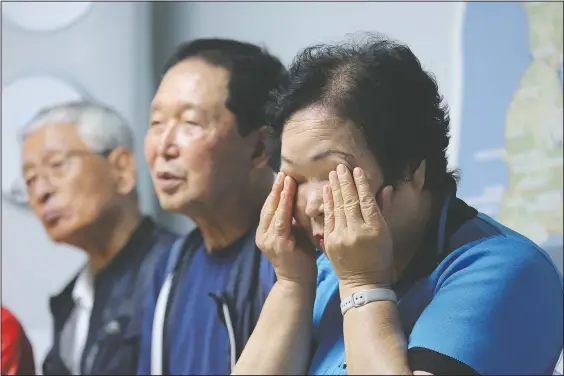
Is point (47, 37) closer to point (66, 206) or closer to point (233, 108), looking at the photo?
point (66, 206)

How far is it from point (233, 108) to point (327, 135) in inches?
14.0

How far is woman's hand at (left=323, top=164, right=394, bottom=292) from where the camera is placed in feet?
2.61

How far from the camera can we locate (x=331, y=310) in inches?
36.2

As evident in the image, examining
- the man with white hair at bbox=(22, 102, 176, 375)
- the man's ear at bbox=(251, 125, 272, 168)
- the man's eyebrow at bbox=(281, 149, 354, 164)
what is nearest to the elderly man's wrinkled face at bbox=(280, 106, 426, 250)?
the man's eyebrow at bbox=(281, 149, 354, 164)

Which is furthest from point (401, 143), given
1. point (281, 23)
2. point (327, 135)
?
point (281, 23)

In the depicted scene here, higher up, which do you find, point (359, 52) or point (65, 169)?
point (359, 52)

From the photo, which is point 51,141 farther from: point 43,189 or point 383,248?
point 383,248

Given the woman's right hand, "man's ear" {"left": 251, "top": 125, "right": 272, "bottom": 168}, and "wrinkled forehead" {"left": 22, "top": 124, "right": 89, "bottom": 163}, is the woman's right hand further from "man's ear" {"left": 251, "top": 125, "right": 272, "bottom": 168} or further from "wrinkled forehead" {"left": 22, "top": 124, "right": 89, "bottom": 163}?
"wrinkled forehead" {"left": 22, "top": 124, "right": 89, "bottom": 163}

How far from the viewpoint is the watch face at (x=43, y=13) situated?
1.41 m

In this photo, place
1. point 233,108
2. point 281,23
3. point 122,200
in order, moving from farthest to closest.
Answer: point 122,200 → point 281,23 → point 233,108

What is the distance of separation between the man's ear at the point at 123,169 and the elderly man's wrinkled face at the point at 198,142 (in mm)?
194

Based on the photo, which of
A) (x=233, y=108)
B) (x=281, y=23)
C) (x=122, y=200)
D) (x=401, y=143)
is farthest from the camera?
(x=122, y=200)

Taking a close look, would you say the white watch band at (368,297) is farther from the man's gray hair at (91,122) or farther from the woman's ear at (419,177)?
the man's gray hair at (91,122)

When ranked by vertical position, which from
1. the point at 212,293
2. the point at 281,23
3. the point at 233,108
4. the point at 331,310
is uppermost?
the point at 281,23
